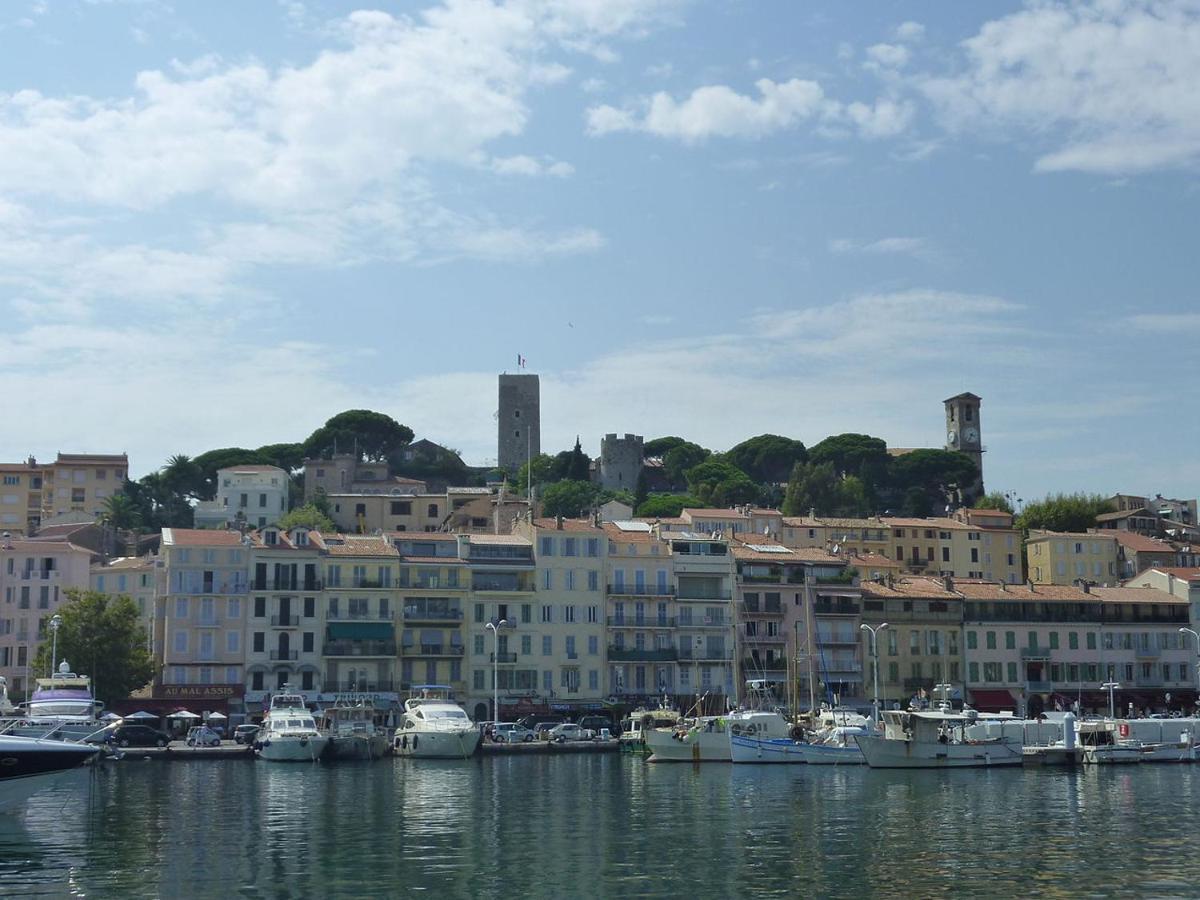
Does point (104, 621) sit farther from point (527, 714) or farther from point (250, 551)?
point (527, 714)

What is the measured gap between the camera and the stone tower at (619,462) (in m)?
184

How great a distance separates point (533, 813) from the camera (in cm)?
4853

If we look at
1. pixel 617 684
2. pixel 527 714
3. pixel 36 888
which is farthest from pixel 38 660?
pixel 36 888

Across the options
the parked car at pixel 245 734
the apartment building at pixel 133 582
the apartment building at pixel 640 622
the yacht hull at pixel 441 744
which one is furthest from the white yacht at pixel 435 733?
the apartment building at pixel 133 582

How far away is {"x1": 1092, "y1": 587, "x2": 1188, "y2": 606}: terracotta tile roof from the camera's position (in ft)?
352

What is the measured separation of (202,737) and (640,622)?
29.4 metres

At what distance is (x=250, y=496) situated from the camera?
463 ft

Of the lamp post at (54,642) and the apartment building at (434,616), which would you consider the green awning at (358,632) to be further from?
the lamp post at (54,642)

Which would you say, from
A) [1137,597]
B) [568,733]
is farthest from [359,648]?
[1137,597]

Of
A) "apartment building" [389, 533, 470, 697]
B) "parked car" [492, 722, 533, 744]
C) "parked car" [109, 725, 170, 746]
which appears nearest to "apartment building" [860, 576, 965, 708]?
"parked car" [492, 722, 533, 744]

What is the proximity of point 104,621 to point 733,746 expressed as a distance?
36.0 m

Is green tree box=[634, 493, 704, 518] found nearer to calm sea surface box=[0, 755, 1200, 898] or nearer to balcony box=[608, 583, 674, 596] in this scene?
balcony box=[608, 583, 674, 596]

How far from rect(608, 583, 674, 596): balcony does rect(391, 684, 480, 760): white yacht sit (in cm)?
1960

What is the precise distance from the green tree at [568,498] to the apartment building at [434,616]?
201 feet
